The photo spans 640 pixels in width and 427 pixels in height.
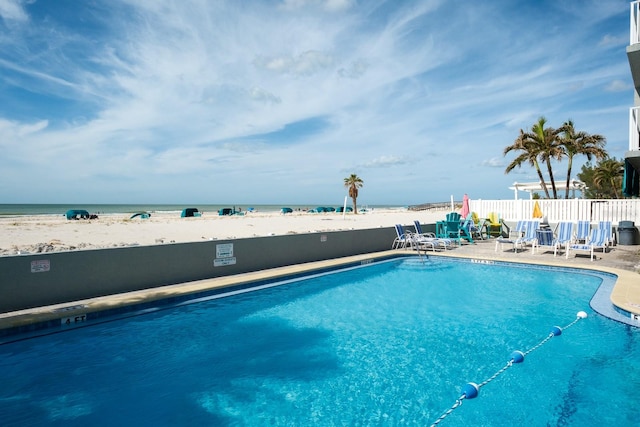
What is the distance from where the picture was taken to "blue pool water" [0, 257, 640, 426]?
343cm

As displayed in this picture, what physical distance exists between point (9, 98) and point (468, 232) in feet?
60.4

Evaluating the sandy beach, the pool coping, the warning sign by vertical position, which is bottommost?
the pool coping

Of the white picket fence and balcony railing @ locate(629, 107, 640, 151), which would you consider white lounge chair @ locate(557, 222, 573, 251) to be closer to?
the white picket fence

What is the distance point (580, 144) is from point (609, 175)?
16006 millimetres

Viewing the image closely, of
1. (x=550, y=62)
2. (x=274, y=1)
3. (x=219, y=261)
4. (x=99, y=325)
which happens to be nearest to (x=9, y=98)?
(x=274, y=1)

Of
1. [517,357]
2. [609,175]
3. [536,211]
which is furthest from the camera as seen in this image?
[609,175]

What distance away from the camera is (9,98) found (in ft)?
48.5

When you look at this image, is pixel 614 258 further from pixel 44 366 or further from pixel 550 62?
pixel 44 366

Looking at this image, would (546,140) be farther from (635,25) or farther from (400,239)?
(635,25)

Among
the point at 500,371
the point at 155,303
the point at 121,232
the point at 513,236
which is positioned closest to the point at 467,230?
the point at 513,236

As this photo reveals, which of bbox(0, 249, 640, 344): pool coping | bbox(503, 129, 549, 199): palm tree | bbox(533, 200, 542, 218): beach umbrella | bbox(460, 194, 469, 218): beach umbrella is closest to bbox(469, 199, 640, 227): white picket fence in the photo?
bbox(533, 200, 542, 218): beach umbrella

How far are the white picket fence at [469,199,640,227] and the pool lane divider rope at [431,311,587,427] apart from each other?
33.1ft

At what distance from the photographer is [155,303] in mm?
6289

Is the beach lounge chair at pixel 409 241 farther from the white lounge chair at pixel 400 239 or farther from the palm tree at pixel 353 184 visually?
the palm tree at pixel 353 184
